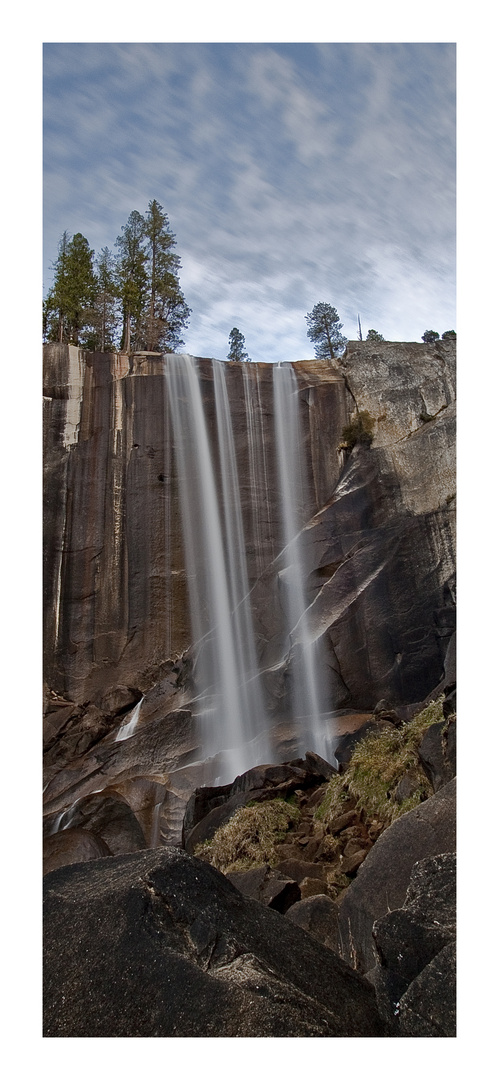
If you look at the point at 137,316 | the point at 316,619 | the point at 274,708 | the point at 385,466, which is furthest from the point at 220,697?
the point at 137,316

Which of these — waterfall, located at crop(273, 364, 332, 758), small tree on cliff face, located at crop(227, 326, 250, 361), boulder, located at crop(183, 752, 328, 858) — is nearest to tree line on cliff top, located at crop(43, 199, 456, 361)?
small tree on cliff face, located at crop(227, 326, 250, 361)

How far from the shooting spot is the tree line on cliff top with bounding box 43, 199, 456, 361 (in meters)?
32.3

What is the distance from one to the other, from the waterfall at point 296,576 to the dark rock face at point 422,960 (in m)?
11.0

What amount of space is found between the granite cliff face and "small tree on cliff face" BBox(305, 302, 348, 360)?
15065 mm

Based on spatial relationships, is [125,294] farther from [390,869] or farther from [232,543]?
[390,869]

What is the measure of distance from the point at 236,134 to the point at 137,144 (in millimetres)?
1036

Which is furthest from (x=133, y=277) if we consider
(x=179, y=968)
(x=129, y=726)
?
(x=179, y=968)

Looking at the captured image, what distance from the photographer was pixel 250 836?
36.0 feet

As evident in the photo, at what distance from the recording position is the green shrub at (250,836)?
1062 centimetres

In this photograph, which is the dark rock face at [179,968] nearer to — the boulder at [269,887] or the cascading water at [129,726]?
the boulder at [269,887]

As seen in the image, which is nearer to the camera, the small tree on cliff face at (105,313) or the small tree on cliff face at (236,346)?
the small tree on cliff face at (105,313)

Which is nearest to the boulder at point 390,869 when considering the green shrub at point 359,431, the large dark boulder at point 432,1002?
the large dark boulder at point 432,1002

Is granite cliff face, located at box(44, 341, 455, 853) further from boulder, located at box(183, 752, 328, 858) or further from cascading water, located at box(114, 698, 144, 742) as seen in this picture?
boulder, located at box(183, 752, 328, 858)

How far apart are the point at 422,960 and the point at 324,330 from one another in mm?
37930
